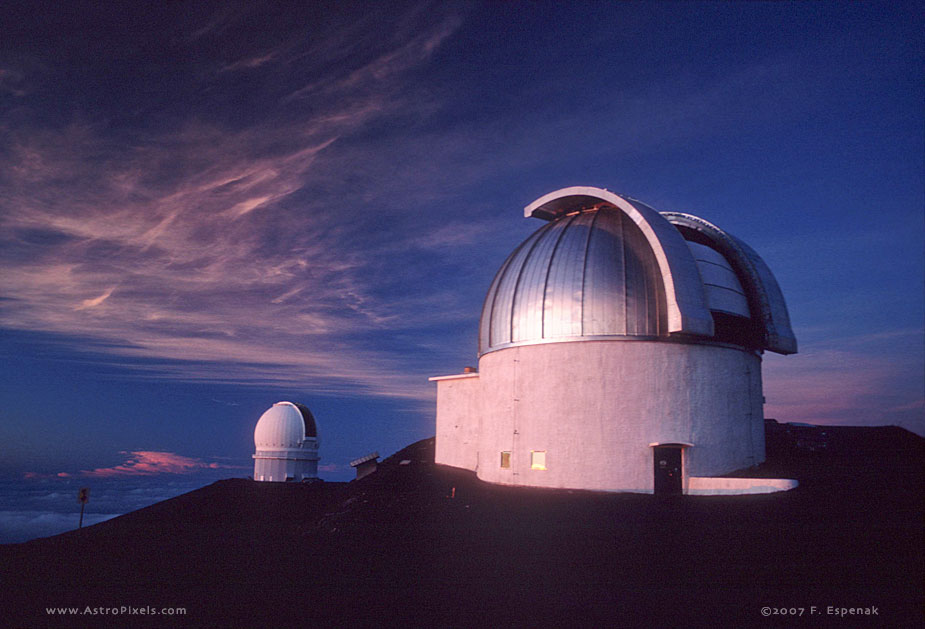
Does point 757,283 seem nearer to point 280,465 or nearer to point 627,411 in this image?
point 627,411

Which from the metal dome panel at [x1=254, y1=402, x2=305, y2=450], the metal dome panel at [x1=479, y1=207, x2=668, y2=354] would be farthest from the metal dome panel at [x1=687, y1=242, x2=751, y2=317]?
the metal dome panel at [x1=254, y1=402, x2=305, y2=450]

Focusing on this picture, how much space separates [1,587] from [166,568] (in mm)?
2748

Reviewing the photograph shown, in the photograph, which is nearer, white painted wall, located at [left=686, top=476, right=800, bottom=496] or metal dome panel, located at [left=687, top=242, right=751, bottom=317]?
white painted wall, located at [left=686, top=476, right=800, bottom=496]

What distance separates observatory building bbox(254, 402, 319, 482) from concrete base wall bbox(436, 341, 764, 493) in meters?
20.9

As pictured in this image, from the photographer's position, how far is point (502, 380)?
19.1 m

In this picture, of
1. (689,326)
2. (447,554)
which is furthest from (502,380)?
(447,554)

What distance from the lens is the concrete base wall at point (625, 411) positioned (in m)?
16.2

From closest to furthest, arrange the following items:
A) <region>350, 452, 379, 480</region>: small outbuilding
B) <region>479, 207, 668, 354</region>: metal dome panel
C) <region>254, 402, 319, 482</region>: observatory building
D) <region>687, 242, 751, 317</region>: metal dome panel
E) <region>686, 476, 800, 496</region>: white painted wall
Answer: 1. <region>686, 476, 800, 496</region>: white painted wall
2. <region>479, 207, 668, 354</region>: metal dome panel
3. <region>687, 242, 751, 317</region>: metal dome panel
4. <region>350, 452, 379, 480</region>: small outbuilding
5. <region>254, 402, 319, 482</region>: observatory building

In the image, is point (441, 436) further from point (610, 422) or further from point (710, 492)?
point (710, 492)

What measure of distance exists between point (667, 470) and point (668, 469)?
1.6 inches

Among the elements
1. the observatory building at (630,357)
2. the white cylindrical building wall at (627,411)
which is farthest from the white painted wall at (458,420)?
the white cylindrical building wall at (627,411)

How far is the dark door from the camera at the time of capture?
1600 centimetres

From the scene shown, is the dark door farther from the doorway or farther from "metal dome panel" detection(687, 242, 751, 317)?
"metal dome panel" detection(687, 242, 751, 317)

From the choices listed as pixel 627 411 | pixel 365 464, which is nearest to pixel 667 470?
pixel 627 411
